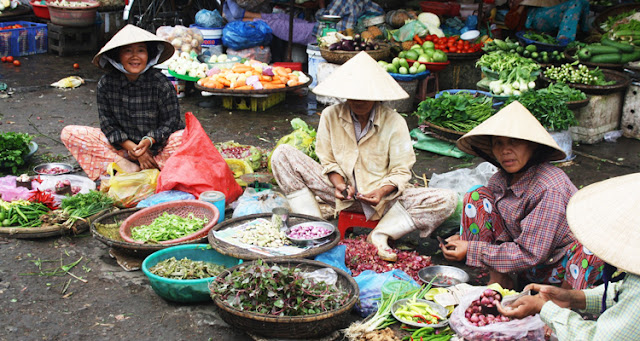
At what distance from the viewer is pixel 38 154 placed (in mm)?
5637

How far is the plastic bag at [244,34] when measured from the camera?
8.45m

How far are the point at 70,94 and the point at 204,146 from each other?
4282 mm

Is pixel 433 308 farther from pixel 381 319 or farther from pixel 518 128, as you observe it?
pixel 518 128

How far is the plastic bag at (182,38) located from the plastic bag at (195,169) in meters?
3.96

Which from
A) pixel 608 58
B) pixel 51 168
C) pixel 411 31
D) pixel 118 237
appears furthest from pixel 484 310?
pixel 411 31

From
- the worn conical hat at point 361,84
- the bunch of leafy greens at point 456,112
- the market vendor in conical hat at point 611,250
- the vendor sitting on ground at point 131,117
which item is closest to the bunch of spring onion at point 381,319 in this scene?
the market vendor in conical hat at point 611,250

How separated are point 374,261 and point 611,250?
1768 mm

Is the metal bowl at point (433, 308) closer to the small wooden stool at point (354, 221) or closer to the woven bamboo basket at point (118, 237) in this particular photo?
the small wooden stool at point (354, 221)

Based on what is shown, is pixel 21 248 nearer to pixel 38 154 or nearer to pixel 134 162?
pixel 134 162

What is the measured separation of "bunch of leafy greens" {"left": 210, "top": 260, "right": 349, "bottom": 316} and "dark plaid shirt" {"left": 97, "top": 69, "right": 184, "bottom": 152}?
2094 mm

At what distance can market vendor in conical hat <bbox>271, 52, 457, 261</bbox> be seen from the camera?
3.83 metres

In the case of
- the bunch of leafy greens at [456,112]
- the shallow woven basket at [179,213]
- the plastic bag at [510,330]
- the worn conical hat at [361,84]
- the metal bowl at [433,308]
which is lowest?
the metal bowl at [433,308]

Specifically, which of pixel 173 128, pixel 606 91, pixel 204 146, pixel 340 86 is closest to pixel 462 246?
pixel 340 86

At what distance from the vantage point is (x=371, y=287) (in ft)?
10.7
